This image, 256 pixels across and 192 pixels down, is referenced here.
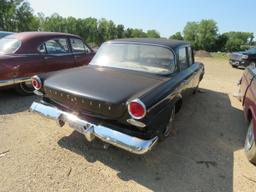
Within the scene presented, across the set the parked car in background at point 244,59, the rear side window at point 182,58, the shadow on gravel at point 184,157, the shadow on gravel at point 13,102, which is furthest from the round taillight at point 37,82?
the parked car in background at point 244,59

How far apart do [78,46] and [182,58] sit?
334cm

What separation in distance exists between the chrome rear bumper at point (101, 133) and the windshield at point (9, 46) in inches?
97.7

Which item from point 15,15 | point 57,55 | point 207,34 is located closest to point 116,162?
point 57,55

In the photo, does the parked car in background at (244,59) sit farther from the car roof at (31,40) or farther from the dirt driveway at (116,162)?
the car roof at (31,40)

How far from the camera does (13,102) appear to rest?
494cm

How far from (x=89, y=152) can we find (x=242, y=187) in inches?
80.0

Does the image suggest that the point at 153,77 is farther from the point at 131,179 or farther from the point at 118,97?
the point at 131,179

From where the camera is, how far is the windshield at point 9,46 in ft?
16.5

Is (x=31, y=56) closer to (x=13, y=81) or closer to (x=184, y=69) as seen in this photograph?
(x=13, y=81)

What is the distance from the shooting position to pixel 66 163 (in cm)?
294

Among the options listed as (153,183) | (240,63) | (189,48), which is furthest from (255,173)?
(240,63)

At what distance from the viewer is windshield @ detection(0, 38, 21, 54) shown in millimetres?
5016

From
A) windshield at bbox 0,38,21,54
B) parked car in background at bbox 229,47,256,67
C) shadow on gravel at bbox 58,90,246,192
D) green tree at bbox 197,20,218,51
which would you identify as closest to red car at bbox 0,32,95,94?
windshield at bbox 0,38,21,54

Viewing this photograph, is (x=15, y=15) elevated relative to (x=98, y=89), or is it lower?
lower
